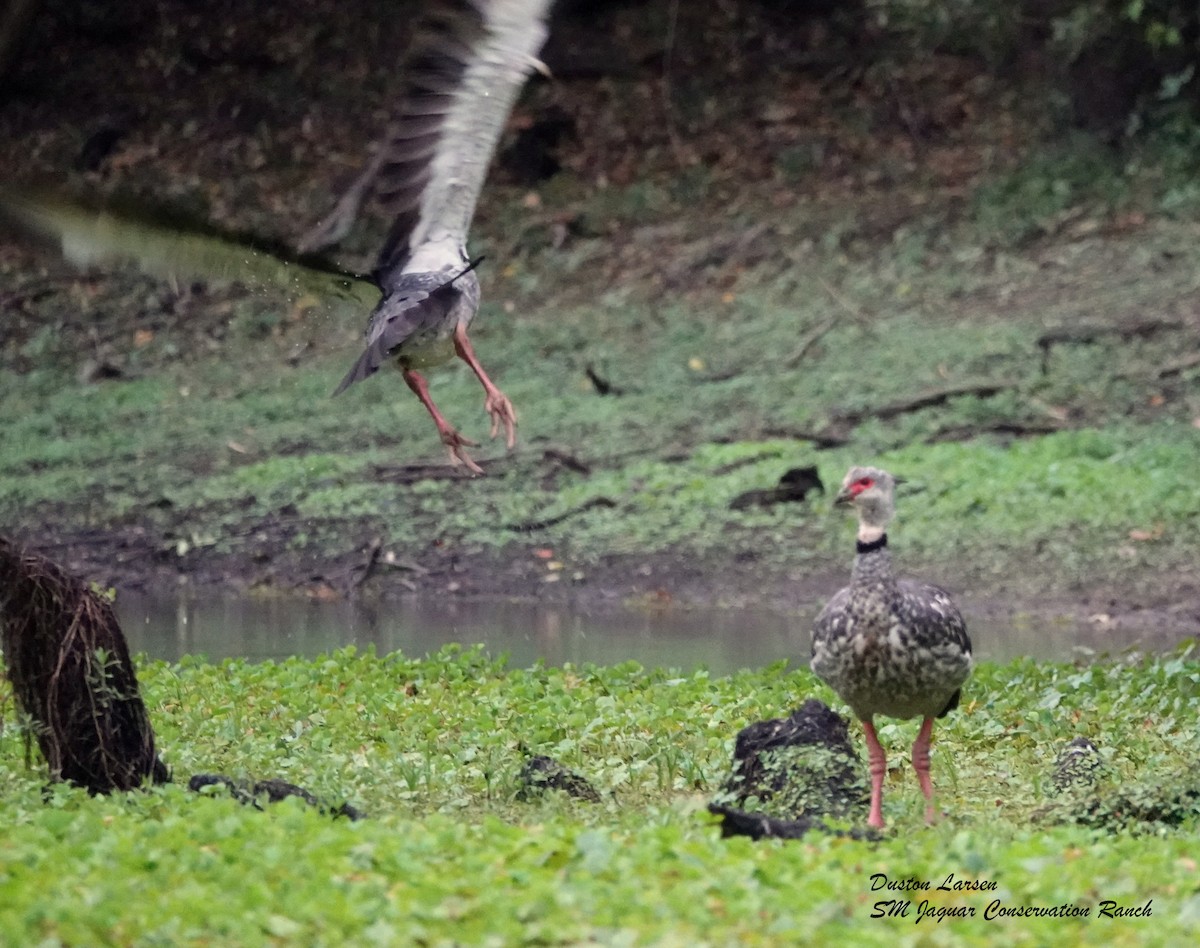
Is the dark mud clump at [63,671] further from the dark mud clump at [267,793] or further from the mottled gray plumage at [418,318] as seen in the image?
the mottled gray plumage at [418,318]

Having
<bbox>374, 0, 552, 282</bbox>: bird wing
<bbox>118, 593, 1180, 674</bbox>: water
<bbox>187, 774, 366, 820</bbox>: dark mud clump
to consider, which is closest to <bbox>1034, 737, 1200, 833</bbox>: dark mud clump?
<bbox>187, 774, 366, 820</bbox>: dark mud clump

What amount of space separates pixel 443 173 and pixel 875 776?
3.98 meters

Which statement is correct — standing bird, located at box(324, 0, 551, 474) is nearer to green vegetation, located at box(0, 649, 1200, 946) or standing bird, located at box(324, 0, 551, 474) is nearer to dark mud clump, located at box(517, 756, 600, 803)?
green vegetation, located at box(0, 649, 1200, 946)

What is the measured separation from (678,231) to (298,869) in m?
15.0

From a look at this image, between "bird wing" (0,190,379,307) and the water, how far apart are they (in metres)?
3.68

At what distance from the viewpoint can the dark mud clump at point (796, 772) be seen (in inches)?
273

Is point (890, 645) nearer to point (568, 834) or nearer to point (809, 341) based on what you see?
point (568, 834)

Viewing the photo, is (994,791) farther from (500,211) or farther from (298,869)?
(500,211)

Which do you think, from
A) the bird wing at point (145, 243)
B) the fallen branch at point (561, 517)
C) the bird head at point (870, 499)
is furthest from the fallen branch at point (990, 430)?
the bird wing at point (145, 243)

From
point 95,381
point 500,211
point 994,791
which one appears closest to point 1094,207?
point 500,211

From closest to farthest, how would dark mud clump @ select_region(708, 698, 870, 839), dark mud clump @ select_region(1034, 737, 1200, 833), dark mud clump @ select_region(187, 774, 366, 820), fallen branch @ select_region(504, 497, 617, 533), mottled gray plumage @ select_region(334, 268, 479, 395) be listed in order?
dark mud clump @ select_region(187, 774, 366, 820)
dark mud clump @ select_region(1034, 737, 1200, 833)
dark mud clump @ select_region(708, 698, 870, 839)
mottled gray plumage @ select_region(334, 268, 479, 395)
fallen branch @ select_region(504, 497, 617, 533)

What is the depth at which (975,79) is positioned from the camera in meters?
21.0

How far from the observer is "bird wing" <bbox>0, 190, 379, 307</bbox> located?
744 centimetres

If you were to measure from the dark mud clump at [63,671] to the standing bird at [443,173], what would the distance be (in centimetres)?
229
